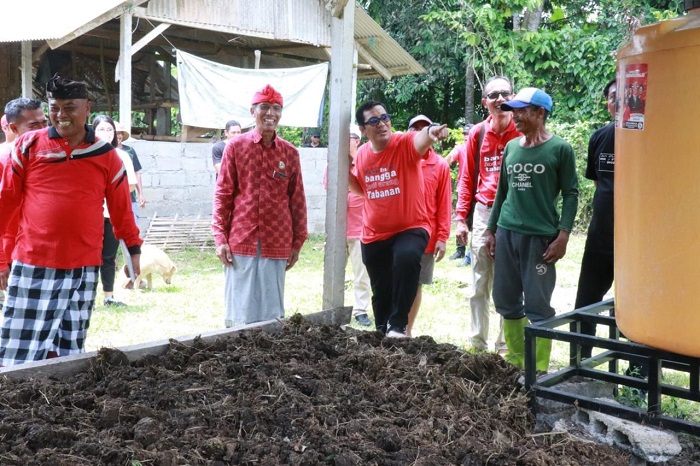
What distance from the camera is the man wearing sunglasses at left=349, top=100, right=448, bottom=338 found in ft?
16.7

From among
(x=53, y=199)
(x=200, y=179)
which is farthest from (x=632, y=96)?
(x=200, y=179)

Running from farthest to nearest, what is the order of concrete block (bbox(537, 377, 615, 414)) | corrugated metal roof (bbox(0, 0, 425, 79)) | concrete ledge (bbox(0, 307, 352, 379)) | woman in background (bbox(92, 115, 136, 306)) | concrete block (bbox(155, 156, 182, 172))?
concrete block (bbox(155, 156, 182, 172)) → corrugated metal roof (bbox(0, 0, 425, 79)) → woman in background (bbox(92, 115, 136, 306)) → concrete ledge (bbox(0, 307, 352, 379)) → concrete block (bbox(537, 377, 615, 414))

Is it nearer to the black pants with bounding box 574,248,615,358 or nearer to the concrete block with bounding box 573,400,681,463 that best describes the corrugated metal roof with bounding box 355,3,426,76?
the black pants with bounding box 574,248,615,358

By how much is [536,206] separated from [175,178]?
8.26 meters

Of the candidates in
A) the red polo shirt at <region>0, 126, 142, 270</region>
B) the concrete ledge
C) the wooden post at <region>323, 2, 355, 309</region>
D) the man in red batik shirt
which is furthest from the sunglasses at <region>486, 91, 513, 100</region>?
Answer: the red polo shirt at <region>0, 126, 142, 270</region>

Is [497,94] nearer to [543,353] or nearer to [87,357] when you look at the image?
[543,353]

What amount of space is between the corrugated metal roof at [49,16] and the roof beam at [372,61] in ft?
14.3

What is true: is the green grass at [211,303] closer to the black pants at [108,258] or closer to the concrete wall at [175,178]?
the black pants at [108,258]

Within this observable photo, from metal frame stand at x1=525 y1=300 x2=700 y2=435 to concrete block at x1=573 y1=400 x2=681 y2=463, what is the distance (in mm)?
35

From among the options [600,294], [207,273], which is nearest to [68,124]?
[600,294]

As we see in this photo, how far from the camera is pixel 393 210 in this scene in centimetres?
518

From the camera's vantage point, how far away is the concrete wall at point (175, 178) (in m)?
11.7

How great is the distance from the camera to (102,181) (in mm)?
4211

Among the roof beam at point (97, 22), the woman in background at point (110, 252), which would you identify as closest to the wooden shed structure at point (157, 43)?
the roof beam at point (97, 22)
